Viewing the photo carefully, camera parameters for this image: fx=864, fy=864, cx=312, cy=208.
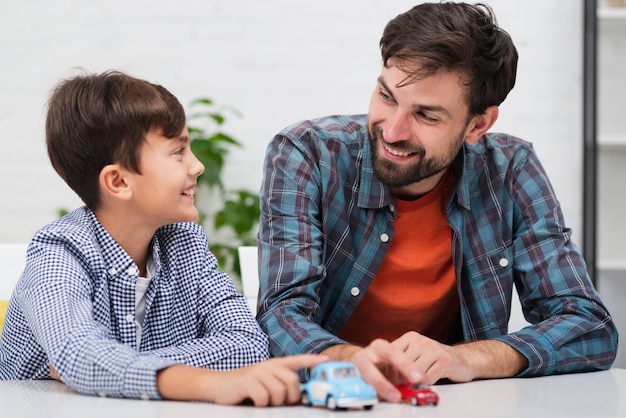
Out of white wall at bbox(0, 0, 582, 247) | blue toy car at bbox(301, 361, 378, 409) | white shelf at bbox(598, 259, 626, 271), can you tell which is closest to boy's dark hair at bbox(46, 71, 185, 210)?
blue toy car at bbox(301, 361, 378, 409)

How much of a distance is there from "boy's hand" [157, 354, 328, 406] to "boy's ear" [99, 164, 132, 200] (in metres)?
0.40

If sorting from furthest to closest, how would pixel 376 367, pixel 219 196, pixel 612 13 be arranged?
pixel 219 196, pixel 612 13, pixel 376 367

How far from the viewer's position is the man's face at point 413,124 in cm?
161

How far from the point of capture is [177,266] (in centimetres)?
141

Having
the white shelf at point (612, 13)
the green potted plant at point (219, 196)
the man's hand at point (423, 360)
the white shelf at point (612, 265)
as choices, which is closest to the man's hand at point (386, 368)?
the man's hand at point (423, 360)

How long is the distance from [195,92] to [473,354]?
7.67 ft

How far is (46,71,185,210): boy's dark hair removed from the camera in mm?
1357

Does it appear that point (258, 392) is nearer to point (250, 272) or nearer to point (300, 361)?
point (300, 361)

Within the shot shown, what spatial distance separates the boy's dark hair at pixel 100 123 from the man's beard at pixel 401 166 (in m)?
0.43

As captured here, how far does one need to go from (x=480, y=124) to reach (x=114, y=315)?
86 centimetres

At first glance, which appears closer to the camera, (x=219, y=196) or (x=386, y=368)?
(x=386, y=368)

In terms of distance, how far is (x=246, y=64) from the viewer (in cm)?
342

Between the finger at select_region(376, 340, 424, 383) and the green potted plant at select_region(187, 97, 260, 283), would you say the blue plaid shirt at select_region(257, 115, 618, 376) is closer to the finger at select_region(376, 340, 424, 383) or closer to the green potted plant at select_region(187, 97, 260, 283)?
the finger at select_region(376, 340, 424, 383)

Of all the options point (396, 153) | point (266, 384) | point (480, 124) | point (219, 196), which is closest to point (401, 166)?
point (396, 153)
